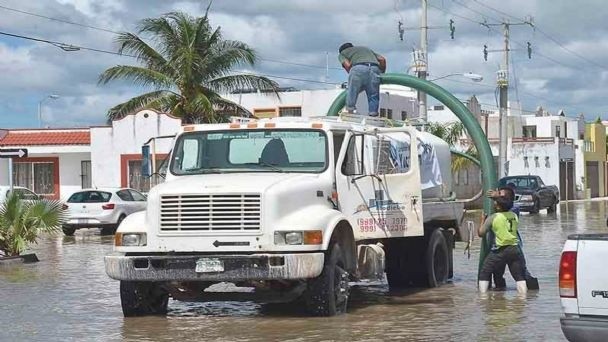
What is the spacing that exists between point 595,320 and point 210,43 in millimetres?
31321

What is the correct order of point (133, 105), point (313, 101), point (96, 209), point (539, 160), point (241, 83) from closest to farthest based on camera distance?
point (96, 209) < point (241, 83) < point (133, 105) < point (313, 101) < point (539, 160)

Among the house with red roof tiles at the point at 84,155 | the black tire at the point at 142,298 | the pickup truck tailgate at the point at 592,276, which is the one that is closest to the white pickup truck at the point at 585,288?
the pickup truck tailgate at the point at 592,276

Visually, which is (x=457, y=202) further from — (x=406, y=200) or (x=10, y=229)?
(x=10, y=229)

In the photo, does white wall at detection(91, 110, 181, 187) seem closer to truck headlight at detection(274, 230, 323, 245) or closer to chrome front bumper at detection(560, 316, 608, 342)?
truck headlight at detection(274, 230, 323, 245)

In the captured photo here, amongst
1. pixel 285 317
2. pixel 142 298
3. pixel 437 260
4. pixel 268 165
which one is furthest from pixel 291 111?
pixel 285 317

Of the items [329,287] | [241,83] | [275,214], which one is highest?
[241,83]

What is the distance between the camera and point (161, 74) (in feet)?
124

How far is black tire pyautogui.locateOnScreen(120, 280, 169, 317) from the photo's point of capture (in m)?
12.6

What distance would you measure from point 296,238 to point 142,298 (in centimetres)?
235

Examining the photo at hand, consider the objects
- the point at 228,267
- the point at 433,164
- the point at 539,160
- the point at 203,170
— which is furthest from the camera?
the point at 539,160

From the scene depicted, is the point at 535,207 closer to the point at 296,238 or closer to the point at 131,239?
the point at 296,238

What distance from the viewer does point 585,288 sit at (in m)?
7.56

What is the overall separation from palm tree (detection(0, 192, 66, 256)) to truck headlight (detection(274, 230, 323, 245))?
10.4 metres

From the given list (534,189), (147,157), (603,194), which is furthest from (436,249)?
(603,194)
